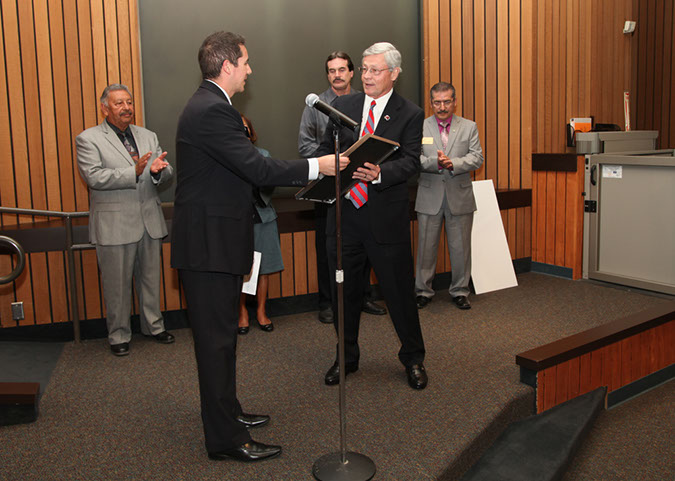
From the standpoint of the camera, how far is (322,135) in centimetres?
463

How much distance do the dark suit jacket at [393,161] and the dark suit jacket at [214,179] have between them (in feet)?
2.44

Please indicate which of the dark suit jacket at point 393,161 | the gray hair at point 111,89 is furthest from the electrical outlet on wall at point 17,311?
the dark suit jacket at point 393,161

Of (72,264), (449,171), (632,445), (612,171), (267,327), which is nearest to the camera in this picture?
(632,445)

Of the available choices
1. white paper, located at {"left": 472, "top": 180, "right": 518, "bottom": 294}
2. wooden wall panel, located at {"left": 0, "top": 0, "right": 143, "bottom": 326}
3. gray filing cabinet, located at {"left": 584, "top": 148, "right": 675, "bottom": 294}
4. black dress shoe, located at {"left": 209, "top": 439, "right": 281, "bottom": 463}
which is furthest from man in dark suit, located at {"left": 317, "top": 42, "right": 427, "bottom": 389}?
gray filing cabinet, located at {"left": 584, "top": 148, "right": 675, "bottom": 294}

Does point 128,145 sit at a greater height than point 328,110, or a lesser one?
lesser

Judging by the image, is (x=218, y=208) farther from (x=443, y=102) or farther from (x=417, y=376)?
(x=443, y=102)

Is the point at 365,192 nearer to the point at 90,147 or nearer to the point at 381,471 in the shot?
the point at 381,471

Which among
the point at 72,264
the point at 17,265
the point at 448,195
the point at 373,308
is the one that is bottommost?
the point at 373,308

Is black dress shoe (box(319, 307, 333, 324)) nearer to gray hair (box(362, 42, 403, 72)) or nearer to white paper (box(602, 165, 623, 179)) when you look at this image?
gray hair (box(362, 42, 403, 72))

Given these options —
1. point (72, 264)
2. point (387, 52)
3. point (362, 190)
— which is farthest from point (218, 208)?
point (72, 264)

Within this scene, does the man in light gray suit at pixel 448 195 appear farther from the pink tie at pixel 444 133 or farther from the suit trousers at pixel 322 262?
the suit trousers at pixel 322 262

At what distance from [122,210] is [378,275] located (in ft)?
5.57

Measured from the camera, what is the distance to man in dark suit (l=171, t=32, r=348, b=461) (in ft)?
8.22

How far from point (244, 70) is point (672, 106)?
691 centimetres
